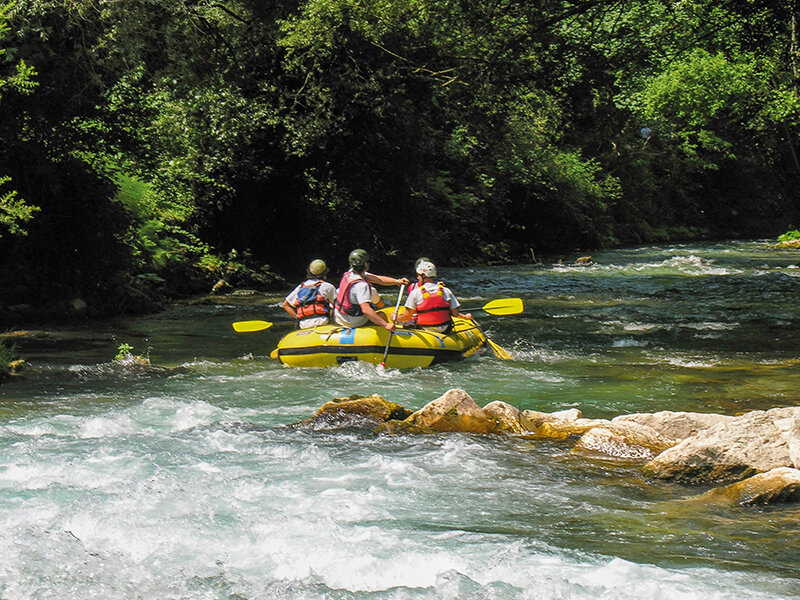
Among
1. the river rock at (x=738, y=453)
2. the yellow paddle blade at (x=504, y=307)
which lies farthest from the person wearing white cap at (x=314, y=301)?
the river rock at (x=738, y=453)

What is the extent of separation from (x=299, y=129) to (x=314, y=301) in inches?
320

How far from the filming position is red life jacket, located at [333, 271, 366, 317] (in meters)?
9.90

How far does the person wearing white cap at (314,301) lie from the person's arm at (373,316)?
63 centimetres

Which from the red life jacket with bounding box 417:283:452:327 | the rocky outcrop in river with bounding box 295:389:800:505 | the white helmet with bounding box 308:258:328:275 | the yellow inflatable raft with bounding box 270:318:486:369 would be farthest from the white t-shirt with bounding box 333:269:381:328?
the rocky outcrop in river with bounding box 295:389:800:505

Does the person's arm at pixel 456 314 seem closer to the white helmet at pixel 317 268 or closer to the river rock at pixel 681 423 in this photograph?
the white helmet at pixel 317 268

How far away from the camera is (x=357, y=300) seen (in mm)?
9883

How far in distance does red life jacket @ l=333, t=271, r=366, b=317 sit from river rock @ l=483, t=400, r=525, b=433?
11.5ft

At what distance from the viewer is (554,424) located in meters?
6.60

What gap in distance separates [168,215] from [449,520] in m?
13.0

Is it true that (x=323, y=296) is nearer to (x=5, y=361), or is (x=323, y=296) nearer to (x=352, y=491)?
(x=5, y=361)

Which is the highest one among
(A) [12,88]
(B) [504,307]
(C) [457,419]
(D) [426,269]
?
(A) [12,88]

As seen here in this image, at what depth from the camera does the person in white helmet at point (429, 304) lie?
1038cm

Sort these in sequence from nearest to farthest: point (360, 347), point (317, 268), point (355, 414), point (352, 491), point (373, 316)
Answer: point (352, 491) → point (355, 414) → point (360, 347) → point (373, 316) → point (317, 268)

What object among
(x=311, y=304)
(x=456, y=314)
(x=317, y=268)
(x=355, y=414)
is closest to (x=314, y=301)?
(x=311, y=304)
